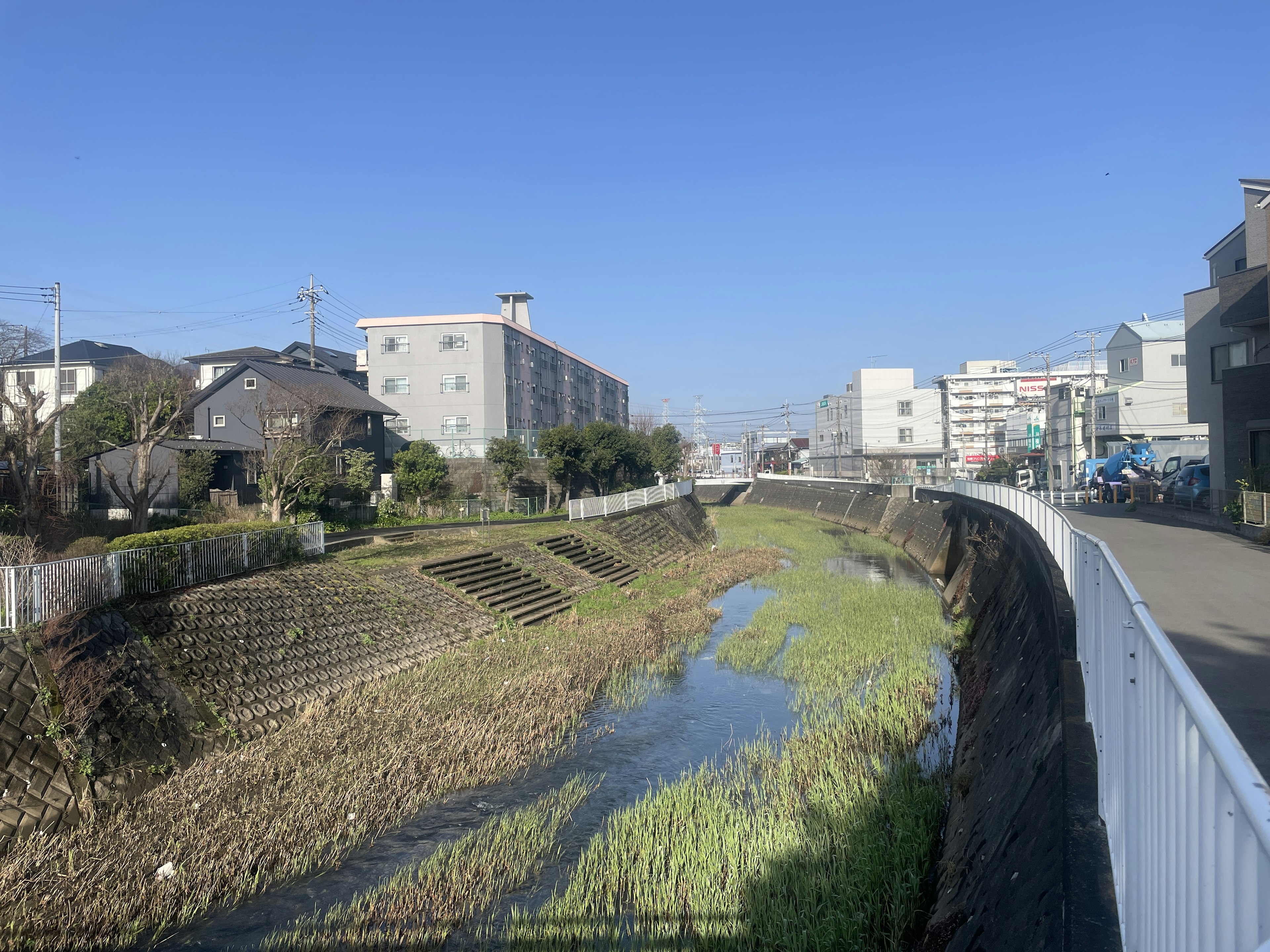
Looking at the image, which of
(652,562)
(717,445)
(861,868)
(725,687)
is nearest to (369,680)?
(725,687)

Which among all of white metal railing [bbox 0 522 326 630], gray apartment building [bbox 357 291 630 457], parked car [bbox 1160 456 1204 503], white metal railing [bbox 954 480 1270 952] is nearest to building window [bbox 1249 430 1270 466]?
parked car [bbox 1160 456 1204 503]

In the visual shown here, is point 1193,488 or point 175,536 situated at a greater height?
point 1193,488

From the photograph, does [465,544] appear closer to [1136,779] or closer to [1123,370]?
[1136,779]

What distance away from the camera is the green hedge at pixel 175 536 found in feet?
47.6

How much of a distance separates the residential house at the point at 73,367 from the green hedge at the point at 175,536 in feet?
114

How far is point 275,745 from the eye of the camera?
36.9 ft

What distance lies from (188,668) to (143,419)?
29.8 feet

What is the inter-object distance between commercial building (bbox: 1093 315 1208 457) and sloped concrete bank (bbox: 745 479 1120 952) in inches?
1766

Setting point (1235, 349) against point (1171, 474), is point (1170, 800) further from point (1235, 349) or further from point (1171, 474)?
point (1171, 474)

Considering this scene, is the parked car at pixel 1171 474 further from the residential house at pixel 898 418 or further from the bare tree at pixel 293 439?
the residential house at pixel 898 418

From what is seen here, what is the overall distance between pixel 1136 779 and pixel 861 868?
476cm

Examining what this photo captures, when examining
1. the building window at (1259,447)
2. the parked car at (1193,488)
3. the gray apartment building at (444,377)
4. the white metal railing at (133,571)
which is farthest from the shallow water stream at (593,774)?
the gray apartment building at (444,377)

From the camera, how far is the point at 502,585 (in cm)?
2239

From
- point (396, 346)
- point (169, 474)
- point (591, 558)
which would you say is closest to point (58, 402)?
point (169, 474)
